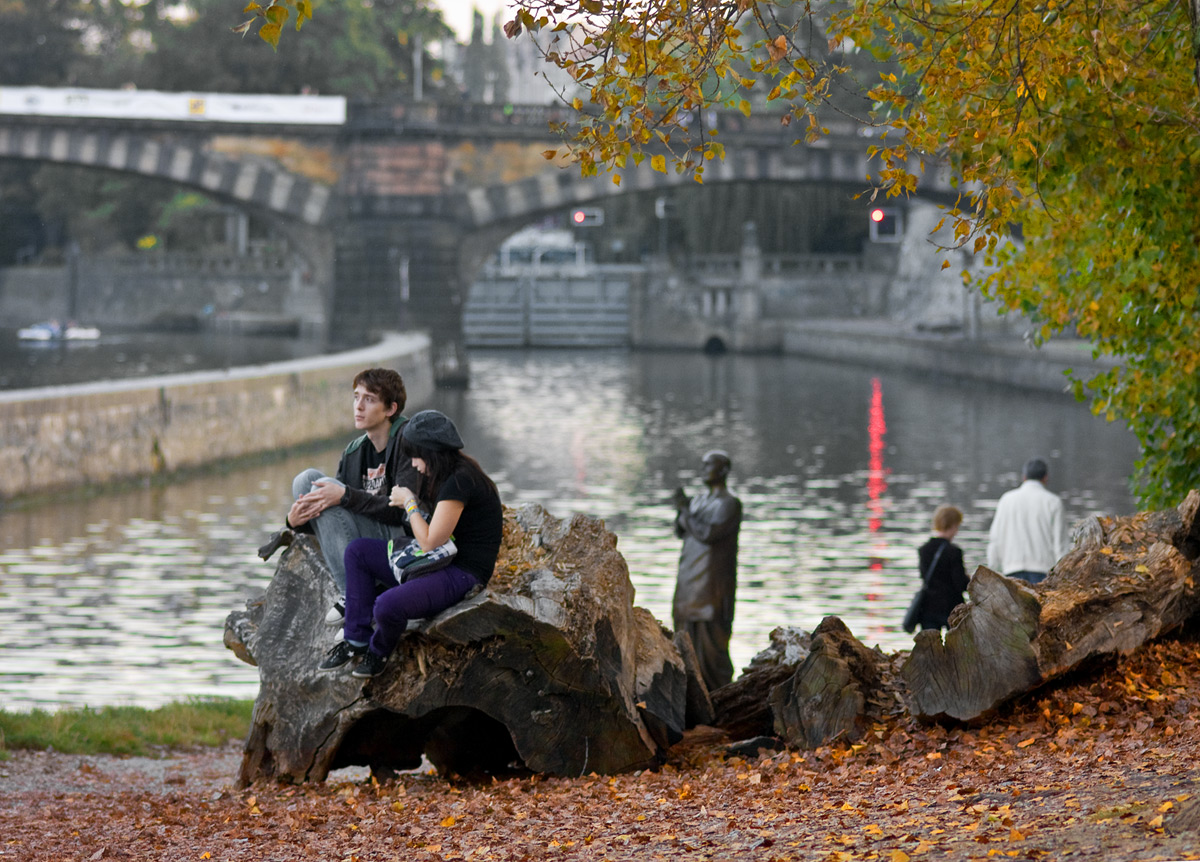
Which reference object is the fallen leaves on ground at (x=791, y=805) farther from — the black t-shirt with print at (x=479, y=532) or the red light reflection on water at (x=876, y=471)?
the red light reflection on water at (x=876, y=471)

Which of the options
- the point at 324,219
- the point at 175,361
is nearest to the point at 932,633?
the point at 324,219

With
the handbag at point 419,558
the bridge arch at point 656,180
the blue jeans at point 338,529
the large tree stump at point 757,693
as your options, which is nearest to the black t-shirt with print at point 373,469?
the blue jeans at point 338,529

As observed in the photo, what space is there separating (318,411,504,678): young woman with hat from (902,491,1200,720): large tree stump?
74.8 inches

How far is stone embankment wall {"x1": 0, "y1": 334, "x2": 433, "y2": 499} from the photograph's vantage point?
20.1 meters

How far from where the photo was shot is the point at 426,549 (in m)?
6.35

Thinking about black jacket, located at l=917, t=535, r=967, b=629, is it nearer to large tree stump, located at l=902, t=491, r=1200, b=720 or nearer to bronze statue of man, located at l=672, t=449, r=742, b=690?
bronze statue of man, located at l=672, t=449, r=742, b=690

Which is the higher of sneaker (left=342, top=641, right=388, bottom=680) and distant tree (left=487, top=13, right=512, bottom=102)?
distant tree (left=487, top=13, right=512, bottom=102)

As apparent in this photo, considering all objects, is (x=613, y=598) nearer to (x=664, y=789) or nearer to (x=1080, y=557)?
(x=664, y=789)

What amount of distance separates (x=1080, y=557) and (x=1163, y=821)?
2.73 metres

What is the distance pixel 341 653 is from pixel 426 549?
70cm

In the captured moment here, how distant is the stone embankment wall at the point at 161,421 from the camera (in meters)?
20.1

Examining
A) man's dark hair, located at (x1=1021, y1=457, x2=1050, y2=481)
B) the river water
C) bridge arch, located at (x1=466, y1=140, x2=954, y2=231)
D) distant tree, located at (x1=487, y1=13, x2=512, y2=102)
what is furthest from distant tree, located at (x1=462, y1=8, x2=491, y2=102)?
man's dark hair, located at (x1=1021, y1=457, x2=1050, y2=481)

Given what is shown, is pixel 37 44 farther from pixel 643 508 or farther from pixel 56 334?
pixel 643 508

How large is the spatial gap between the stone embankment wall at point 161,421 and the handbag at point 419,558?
14275 millimetres
